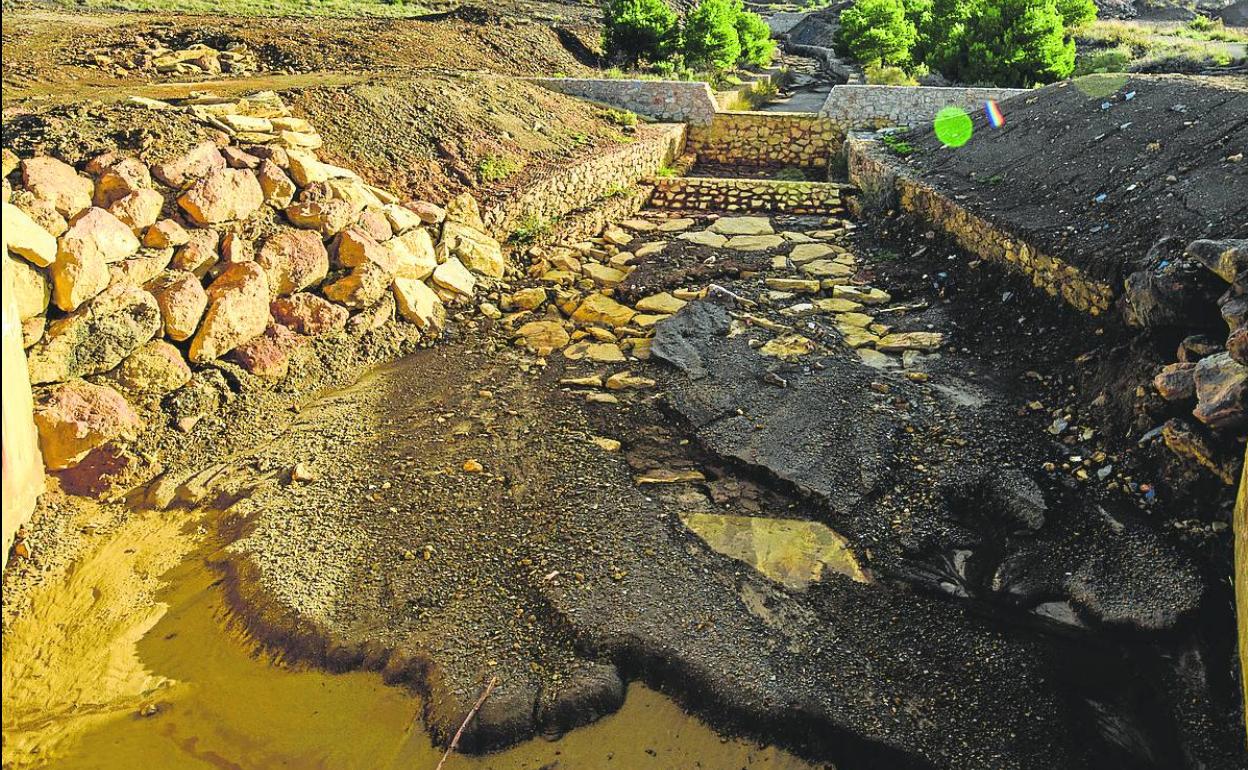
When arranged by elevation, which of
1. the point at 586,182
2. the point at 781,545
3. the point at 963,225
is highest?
the point at 963,225

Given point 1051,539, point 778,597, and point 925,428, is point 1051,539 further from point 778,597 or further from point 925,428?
point 778,597

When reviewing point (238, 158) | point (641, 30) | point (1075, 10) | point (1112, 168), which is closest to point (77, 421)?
point (238, 158)

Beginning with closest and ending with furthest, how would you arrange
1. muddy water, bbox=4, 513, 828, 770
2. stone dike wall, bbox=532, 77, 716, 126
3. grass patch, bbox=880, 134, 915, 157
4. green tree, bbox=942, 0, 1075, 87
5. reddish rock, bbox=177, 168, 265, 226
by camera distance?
muddy water, bbox=4, 513, 828, 770
reddish rock, bbox=177, 168, 265, 226
grass patch, bbox=880, 134, 915, 157
stone dike wall, bbox=532, 77, 716, 126
green tree, bbox=942, 0, 1075, 87

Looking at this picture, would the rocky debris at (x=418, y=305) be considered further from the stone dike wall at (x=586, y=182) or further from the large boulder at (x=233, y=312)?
the stone dike wall at (x=586, y=182)

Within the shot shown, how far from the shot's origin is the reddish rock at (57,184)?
15.6 feet

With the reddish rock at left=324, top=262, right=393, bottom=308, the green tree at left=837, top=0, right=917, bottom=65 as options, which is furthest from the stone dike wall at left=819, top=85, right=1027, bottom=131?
the reddish rock at left=324, top=262, right=393, bottom=308

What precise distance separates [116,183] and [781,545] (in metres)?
4.76

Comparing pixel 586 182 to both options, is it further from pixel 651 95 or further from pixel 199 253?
pixel 199 253

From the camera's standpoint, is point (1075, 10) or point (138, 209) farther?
point (1075, 10)

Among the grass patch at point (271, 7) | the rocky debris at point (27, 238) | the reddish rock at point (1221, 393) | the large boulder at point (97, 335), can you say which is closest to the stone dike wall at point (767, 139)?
the reddish rock at point (1221, 393)

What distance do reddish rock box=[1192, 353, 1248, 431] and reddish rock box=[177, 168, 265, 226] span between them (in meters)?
6.08

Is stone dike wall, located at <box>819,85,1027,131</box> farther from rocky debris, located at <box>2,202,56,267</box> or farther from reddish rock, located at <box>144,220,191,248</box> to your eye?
rocky debris, located at <box>2,202,56,267</box>

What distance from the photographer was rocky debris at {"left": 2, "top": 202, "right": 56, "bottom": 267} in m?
4.33

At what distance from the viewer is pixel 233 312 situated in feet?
17.5
